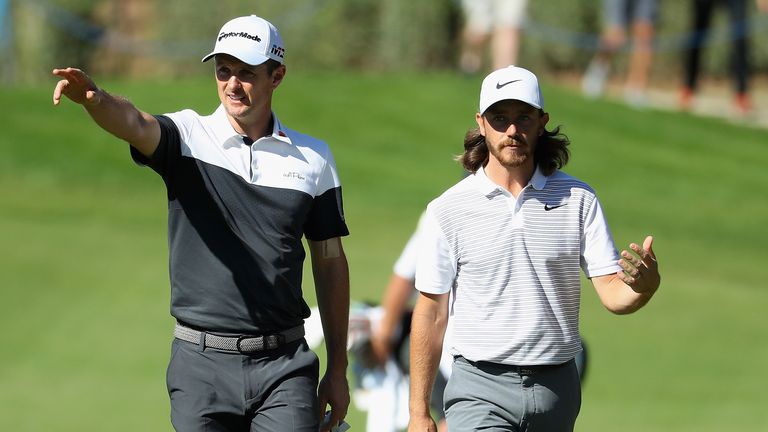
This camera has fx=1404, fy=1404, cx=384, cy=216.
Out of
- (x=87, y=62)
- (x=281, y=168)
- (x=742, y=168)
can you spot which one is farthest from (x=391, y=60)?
(x=281, y=168)

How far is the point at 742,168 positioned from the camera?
17172mm

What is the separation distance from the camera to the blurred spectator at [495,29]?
17.2 metres

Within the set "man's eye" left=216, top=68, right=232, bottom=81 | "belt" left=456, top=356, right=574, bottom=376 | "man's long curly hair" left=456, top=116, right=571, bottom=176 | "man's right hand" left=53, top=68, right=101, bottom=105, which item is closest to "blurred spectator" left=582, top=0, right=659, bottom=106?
"man's long curly hair" left=456, top=116, right=571, bottom=176

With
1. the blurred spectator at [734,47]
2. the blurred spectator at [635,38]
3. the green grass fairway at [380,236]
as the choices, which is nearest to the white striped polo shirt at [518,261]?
the green grass fairway at [380,236]

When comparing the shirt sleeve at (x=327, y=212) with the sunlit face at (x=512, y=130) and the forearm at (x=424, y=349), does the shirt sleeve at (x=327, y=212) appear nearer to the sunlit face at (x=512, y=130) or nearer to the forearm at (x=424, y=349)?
the forearm at (x=424, y=349)

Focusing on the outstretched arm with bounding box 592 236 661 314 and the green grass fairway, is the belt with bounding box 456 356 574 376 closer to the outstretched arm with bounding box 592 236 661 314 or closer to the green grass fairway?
the outstretched arm with bounding box 592 236 661 314

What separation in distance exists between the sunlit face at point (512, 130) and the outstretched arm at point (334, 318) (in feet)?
2.55

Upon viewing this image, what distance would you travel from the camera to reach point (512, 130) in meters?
5.34

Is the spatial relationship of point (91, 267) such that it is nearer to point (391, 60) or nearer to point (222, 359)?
point (222, 359)

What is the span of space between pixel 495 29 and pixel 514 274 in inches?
532

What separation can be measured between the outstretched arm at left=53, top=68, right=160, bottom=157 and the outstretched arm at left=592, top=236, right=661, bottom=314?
177cm

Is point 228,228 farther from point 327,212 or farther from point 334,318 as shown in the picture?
point 334,318

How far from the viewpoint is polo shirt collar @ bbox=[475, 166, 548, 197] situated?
5.39 meters

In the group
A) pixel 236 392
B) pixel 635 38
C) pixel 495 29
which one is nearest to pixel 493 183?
pixel 236 392
